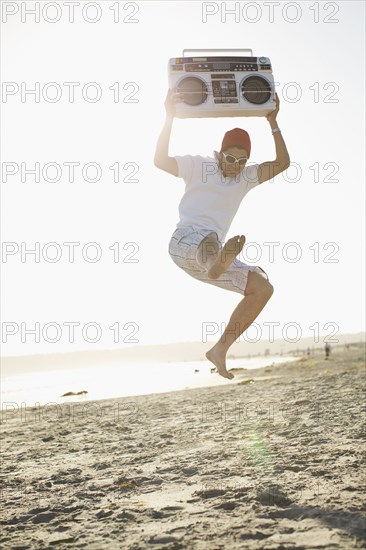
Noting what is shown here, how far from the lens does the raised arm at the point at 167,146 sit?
450 cm

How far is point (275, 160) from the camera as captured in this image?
4.78 meters

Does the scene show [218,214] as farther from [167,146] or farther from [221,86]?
[221,86]

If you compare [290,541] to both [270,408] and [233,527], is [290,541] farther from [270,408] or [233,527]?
[270,408]

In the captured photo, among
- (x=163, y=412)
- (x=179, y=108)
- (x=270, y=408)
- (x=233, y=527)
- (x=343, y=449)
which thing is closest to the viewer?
(x=233, y=527)

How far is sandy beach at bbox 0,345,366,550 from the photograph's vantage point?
12.4ft

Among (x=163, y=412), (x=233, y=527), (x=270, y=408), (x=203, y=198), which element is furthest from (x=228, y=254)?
(x=163, y=412)

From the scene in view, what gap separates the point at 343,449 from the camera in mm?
5789

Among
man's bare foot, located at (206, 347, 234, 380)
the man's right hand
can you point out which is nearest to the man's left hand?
the man's right hand

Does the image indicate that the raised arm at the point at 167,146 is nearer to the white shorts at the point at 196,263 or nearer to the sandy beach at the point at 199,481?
the white shorts at the point at 196,263

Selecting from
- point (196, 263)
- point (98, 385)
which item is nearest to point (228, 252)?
point (196, 263)

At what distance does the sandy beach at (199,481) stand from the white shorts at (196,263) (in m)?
1.76

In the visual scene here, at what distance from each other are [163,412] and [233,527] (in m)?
8.14

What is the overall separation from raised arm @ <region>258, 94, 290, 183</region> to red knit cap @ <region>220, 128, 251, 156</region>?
0.98 ft

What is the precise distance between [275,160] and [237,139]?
546 mm
